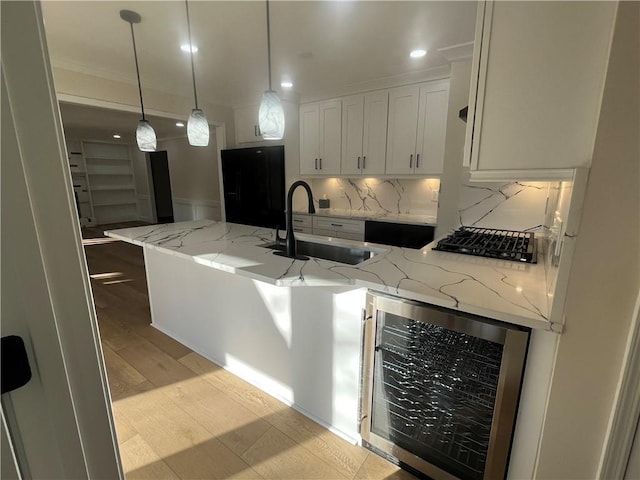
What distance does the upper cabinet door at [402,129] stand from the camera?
3.33 m

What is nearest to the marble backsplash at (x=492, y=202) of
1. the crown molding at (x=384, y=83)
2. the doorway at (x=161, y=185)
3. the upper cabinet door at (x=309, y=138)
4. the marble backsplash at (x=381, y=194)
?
the marble backsplash at (x=381, y=194)

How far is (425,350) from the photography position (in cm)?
132

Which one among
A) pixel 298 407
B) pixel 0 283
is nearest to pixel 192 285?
pixel 298 407

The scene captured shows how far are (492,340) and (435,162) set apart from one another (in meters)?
2.59

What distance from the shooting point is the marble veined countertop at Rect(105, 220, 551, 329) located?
1.10 metres

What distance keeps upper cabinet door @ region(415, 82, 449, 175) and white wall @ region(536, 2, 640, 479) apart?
247 cm

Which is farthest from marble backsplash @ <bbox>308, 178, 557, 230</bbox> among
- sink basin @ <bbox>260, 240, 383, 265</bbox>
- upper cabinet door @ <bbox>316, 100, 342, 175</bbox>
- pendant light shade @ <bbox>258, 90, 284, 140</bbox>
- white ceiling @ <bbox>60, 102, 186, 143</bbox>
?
white ceiling @ <bbox>60, 102, 186, 143</bbox>

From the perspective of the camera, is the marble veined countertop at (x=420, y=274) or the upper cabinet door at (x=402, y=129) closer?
the marble veined countertop at (x=420, y=274)

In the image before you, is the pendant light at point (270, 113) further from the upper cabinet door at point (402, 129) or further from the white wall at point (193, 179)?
the white wall at point (193, 179)

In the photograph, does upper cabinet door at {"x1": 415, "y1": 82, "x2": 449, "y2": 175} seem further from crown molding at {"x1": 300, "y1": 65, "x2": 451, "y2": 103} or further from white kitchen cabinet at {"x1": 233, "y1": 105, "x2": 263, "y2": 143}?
white kitchen cabinet at {"x1": 233, "y1": 105, "x2": 263, "y2": 143}

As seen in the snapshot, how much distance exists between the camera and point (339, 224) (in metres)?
3.97

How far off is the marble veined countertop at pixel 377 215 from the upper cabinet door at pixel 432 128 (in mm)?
551

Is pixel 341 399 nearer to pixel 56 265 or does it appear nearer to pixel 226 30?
pixel 56 265

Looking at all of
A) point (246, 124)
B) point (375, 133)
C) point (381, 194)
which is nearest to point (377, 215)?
point (381, 194)
